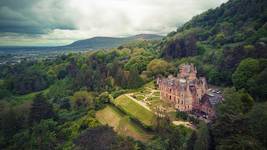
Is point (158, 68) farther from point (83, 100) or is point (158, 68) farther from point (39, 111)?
point (39, 111)

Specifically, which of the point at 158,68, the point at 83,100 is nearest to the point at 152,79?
the point at 158,68

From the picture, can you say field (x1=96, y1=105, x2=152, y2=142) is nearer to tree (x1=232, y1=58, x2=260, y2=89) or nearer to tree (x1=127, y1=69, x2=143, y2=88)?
tree (x1=127, y1=69, x2=143, y2=88)

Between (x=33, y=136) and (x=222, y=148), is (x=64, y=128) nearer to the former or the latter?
(x=33, y=136)

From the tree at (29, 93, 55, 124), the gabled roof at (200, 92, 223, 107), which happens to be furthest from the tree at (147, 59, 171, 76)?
the tree at (29, 93, 55, 124)

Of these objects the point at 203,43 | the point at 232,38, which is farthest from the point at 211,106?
the point at 203,43

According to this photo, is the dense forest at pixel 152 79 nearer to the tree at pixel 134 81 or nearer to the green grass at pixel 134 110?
the tree at pixel 134 81
